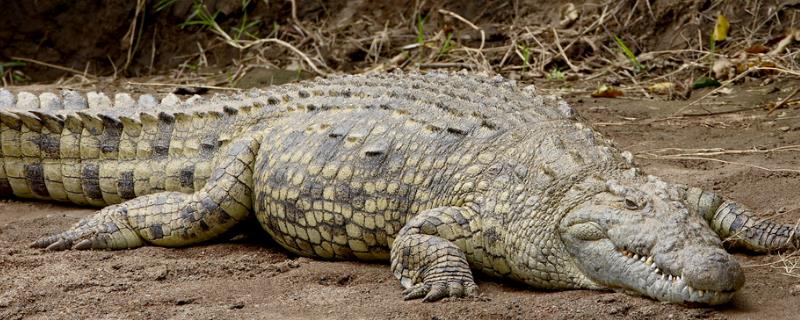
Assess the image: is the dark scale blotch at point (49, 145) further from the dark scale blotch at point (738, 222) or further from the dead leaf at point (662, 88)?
the dead leaf at point (662, 88)

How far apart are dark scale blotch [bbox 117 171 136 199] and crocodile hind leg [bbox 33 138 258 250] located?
0.36m

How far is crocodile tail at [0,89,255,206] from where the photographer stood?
18.8ft

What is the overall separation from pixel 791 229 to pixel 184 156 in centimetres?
308

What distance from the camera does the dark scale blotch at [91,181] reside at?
6.02m

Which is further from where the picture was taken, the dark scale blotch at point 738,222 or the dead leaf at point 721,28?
the dead leaf at point 721,28

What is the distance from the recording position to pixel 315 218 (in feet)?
16.6

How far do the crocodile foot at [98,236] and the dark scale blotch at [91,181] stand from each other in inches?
20.1

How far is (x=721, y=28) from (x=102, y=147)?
492 cm

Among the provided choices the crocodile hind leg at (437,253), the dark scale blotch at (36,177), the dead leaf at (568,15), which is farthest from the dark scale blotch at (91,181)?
the dead leaf at (568,15)

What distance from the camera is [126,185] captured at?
5.91 m

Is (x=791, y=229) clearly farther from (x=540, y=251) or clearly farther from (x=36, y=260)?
(x=36, y=260)

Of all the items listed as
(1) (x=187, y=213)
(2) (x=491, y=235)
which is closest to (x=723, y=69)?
→ (2) (x=491, y=235)

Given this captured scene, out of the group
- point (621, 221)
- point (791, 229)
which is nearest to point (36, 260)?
point (621, 221)

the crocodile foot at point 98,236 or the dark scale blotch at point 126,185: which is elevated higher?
the dark scale blotch at point 126,185
